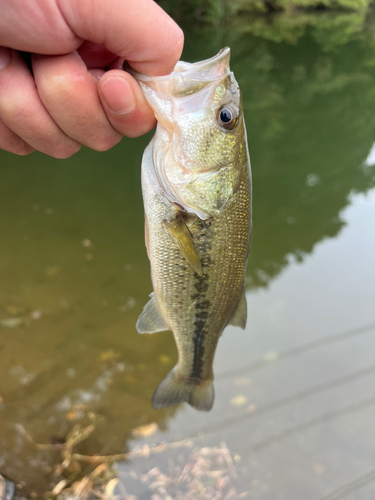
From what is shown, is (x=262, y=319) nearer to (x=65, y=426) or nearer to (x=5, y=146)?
(x=65, y=426)

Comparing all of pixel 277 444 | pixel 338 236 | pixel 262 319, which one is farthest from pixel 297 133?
pixel 277 444

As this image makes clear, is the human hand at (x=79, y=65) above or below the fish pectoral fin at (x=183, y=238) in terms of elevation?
above

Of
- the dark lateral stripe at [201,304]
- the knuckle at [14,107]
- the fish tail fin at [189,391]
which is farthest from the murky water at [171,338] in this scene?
the knuckle at [14,107]

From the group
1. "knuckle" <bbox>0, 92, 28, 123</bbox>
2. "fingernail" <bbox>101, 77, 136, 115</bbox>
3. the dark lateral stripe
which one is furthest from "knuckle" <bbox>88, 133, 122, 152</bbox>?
the dark lateral stripe

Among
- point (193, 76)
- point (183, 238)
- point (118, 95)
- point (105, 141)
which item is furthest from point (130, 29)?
point (183, 238)

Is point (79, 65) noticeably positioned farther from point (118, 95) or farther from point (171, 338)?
point (171, 338)

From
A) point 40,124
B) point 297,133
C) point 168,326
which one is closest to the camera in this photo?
point 40,124

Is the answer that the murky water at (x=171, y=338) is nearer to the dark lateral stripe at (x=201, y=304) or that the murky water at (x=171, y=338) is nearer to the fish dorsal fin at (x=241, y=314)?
the dark lateral stripe at (x=201, y=304)
